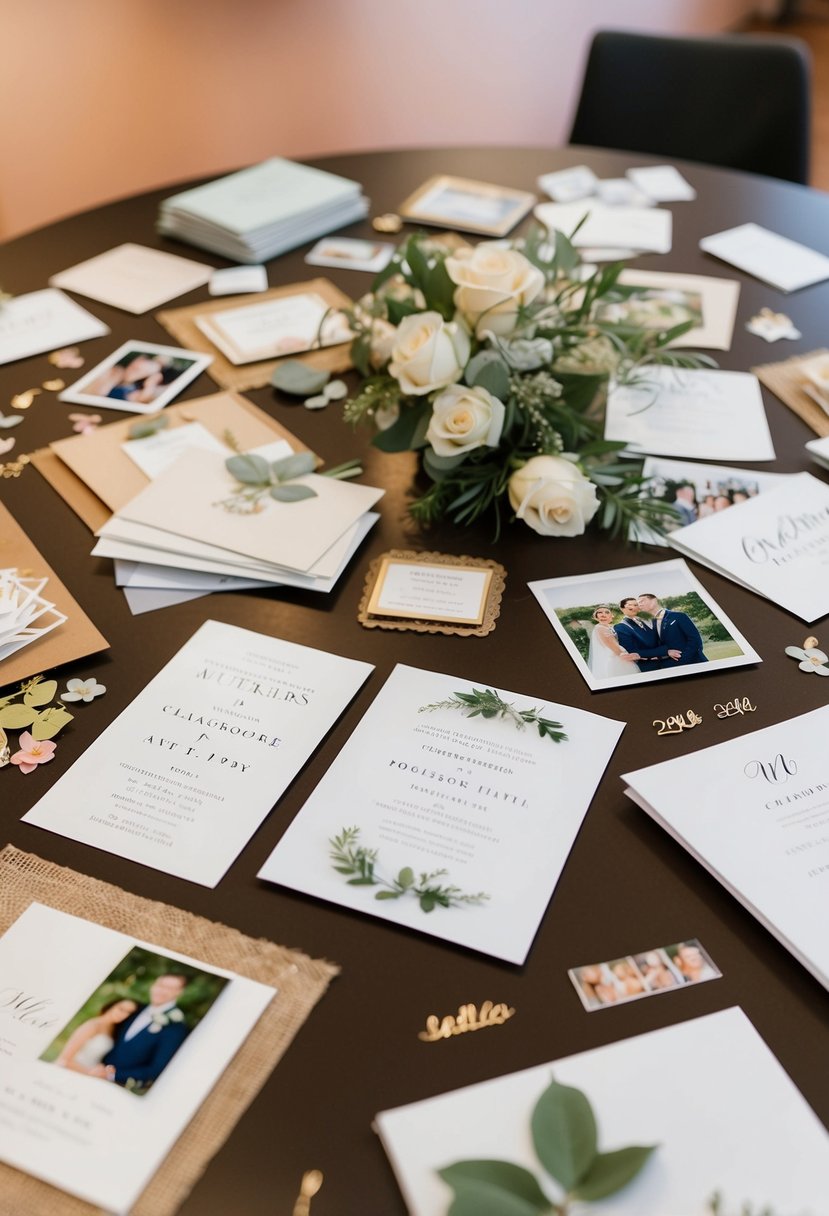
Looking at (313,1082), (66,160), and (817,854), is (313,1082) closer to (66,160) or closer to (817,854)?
(817,854)

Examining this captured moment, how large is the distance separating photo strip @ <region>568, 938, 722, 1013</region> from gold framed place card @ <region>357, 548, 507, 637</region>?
405 mm

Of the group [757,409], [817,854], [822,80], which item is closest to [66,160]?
[757,409]

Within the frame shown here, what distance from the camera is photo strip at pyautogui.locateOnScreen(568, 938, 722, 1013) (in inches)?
30.7

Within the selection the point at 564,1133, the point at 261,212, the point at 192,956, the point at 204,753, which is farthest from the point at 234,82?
the point at 564,1133

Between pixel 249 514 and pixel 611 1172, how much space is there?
81 cm

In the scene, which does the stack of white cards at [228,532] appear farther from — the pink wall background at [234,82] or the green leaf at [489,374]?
the pink wall background at [234,82]

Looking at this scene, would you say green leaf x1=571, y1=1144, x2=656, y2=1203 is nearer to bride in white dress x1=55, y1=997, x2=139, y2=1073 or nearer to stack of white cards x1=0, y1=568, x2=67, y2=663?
bride in white dress x1=55, y1=997, x2=139, y2=1073

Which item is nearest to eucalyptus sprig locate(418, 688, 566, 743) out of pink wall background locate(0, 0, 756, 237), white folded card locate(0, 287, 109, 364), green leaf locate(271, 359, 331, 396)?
green leaf locate(271, 359, 331, 396)

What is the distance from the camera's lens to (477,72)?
358cm

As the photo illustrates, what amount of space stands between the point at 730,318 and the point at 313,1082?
134 cm

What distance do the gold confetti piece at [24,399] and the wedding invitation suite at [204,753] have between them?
598mm

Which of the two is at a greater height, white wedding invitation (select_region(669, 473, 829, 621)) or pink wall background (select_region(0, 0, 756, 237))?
pink wall background (select_region(0, 0, 756, 237))

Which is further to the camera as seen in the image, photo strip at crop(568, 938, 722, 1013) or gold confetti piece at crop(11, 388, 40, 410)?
gold confetti piece at crop(11, 388, 40, 410)

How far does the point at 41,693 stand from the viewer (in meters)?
1.05
